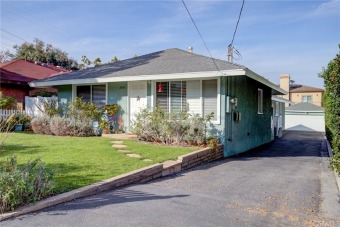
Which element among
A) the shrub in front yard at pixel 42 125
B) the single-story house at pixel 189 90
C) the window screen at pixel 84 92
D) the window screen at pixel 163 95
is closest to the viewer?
the single-story house at pixel 189 90

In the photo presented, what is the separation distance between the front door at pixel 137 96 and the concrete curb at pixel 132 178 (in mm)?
4255

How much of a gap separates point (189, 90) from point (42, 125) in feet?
22.8

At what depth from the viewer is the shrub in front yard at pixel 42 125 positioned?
12484 mm

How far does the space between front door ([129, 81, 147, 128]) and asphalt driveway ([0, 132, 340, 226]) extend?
18.0 ft

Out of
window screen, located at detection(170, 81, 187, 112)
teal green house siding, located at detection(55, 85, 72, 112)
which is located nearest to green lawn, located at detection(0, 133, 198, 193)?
window screen, located at detection(170, 81, 187, 112)

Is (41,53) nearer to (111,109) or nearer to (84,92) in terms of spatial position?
(84,92)

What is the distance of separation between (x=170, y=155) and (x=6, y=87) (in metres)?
15.2

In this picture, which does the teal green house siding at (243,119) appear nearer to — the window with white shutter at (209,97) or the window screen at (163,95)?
the window with white shutter at (209,97)

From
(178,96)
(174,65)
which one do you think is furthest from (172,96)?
(174,65)

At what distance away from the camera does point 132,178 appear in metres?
5.83

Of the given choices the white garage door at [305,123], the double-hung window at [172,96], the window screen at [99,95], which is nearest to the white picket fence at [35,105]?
the window screen at [99,95]

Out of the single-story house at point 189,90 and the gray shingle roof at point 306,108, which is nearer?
the single-story house at point 189,90

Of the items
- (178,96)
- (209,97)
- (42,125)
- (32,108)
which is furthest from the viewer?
(32,108)

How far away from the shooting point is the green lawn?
557 cm
